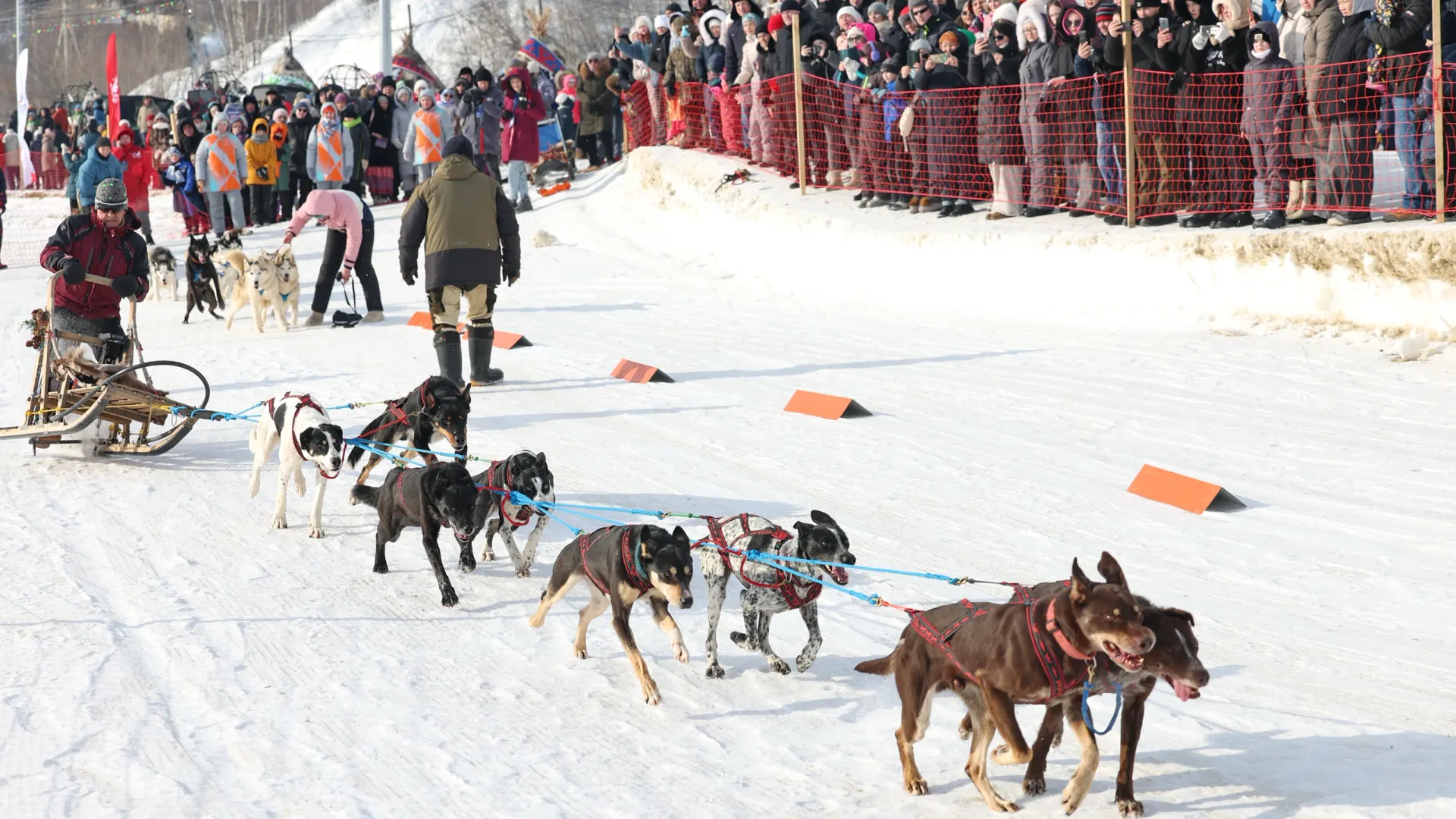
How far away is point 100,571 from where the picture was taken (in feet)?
20.0

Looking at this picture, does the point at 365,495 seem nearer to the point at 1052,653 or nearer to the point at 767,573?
the point at 767,573

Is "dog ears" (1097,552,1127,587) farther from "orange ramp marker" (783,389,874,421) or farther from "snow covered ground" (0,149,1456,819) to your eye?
"orange ramp marker" (783,389,874,421)

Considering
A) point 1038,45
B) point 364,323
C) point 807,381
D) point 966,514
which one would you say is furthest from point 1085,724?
point 364,323

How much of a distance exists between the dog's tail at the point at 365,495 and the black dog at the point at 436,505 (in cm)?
41

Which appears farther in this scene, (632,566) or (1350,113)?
(1350,113)

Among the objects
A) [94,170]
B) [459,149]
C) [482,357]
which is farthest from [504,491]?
[94,170]

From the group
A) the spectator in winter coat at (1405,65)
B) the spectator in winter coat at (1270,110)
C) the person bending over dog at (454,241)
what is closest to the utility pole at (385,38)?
the person bending over dog at (454,241)

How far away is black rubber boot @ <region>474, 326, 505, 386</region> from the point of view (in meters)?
9.59

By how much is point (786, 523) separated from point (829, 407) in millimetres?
2179

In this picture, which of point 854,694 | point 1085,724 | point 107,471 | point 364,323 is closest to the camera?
point 1085,724

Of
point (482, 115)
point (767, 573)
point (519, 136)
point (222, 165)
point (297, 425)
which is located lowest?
point (767, 573)

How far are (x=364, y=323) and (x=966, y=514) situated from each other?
7.45 m

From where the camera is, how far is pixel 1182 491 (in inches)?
268

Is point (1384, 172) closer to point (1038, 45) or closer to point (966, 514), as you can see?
point (1038, 45)
